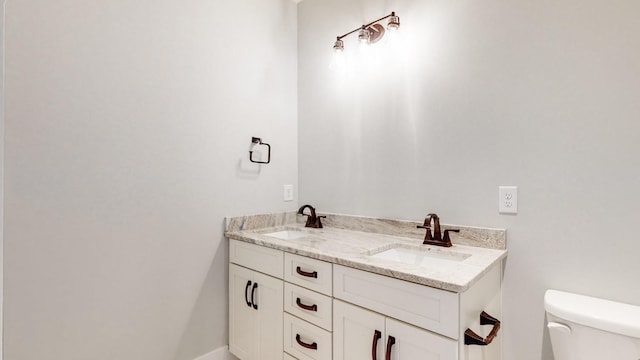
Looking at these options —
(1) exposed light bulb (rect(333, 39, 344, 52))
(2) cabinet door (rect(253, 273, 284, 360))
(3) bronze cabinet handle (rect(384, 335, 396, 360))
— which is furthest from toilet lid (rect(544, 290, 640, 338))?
(1) exposed light bulb (rect(333, 39, 344, 52))

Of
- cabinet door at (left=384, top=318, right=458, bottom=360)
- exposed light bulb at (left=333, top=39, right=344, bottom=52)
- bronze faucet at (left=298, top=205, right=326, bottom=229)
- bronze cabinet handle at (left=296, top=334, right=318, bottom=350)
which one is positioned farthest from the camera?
bronze faucet at (left=298, top=205, right=326, bottom=229)

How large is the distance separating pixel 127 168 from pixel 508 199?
68.9 inches

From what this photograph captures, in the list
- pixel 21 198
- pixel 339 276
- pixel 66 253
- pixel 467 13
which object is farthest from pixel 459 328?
pixel 21 198

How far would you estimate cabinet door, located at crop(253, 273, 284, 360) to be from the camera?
1.67 m

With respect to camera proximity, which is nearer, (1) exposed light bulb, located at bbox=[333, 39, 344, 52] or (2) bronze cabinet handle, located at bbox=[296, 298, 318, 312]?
(2) bronze cabinet handle, located at bbox=[296, 298, 318, 312]

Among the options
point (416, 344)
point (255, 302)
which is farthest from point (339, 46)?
point (416, 344)

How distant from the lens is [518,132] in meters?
1.50

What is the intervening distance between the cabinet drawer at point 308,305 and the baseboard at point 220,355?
2.09 feet

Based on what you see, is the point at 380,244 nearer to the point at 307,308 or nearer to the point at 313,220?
the point at 307,308

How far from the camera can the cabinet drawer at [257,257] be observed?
169 cm

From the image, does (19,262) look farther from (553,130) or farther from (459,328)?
(553,130)

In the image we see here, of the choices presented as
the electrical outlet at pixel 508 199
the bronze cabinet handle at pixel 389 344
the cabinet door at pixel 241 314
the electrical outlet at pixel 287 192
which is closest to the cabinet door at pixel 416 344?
the bronze cabinet handle at pixel 389 344

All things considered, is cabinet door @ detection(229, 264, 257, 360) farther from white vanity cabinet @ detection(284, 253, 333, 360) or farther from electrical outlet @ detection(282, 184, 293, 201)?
electrical outlet @ detection(282, 184, 293, 201)

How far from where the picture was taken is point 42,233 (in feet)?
4.60
